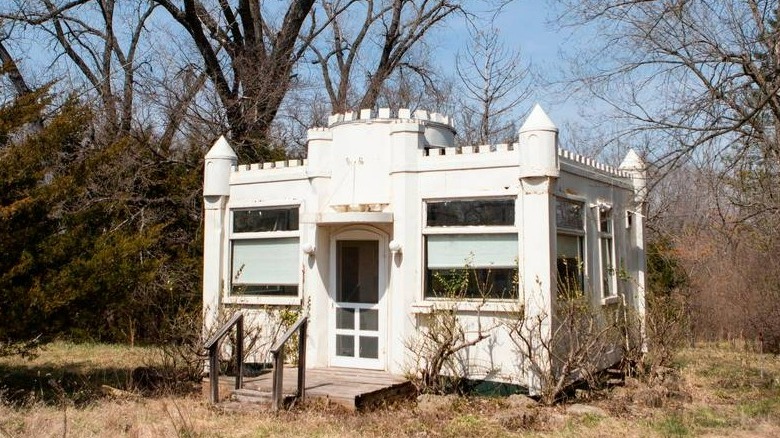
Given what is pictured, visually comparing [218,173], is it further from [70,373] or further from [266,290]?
[70,373]

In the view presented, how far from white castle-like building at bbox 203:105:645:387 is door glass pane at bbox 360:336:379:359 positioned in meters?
0.02

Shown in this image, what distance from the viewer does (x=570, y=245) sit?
10547 millimetres

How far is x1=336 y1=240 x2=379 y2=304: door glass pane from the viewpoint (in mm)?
10898

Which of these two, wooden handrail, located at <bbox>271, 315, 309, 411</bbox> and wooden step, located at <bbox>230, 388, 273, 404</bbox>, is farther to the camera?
wooden step, located at <bbox>230, 388, 273, 404</bbox>

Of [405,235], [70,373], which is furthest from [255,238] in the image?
[70,373]

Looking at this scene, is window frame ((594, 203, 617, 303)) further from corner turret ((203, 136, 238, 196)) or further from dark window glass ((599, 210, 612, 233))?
corner turret ((203, 136, 238, 196))

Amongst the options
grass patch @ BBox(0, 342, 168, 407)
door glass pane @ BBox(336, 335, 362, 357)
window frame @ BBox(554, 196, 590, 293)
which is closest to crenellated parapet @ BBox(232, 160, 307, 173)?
door glass pane @ BBox(336, 335, 362, 357)

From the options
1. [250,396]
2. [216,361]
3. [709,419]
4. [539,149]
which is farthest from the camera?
[539,149]

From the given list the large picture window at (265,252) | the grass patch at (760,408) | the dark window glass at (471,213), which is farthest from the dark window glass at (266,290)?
the grass patch at (760,408)

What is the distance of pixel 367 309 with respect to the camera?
10.8 meters

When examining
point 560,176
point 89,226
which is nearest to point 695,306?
point 560,176

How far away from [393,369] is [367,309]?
1038mm

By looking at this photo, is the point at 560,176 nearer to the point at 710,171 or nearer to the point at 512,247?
the point at 512,247

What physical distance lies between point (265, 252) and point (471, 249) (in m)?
3.51
